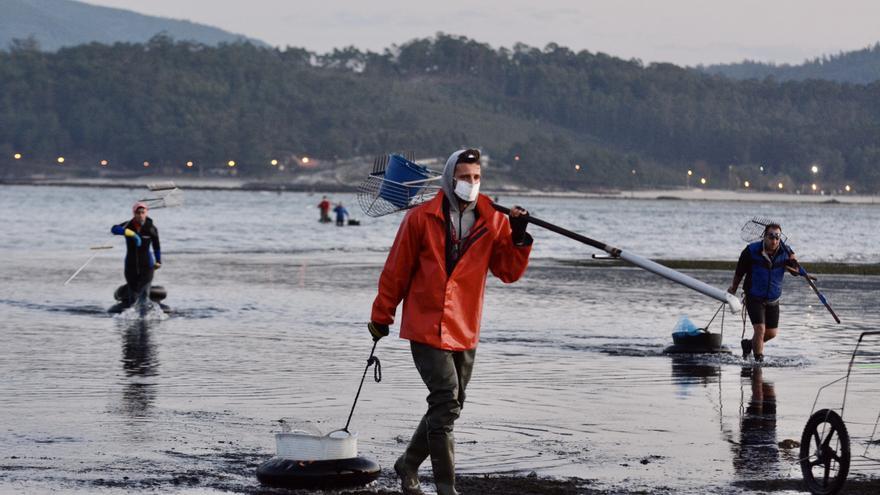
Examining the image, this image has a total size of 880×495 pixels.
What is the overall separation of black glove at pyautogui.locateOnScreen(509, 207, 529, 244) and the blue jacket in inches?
317

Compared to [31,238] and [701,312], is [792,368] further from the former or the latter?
[31,238]

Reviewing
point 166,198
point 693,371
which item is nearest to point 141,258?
point 166,198

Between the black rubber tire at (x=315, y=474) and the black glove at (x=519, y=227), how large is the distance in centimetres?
175

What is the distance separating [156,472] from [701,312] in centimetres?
1571

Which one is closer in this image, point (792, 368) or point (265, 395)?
point (265, 395)

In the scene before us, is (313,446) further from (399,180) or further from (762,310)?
(762,310)

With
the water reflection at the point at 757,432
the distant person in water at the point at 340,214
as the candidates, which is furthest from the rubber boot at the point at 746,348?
the distant person in water at the point at 340,214

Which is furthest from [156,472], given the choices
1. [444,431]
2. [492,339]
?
[492,339]

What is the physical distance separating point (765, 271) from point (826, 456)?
288 inches

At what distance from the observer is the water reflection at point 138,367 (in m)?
12.1

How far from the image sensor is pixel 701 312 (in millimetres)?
23578

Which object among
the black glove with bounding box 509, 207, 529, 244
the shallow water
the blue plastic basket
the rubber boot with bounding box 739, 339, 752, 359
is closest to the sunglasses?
the black glove with bounding box 509, 207, 529, 244

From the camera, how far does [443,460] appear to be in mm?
A: 7957

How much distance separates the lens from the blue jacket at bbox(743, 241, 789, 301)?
50.5 ft
